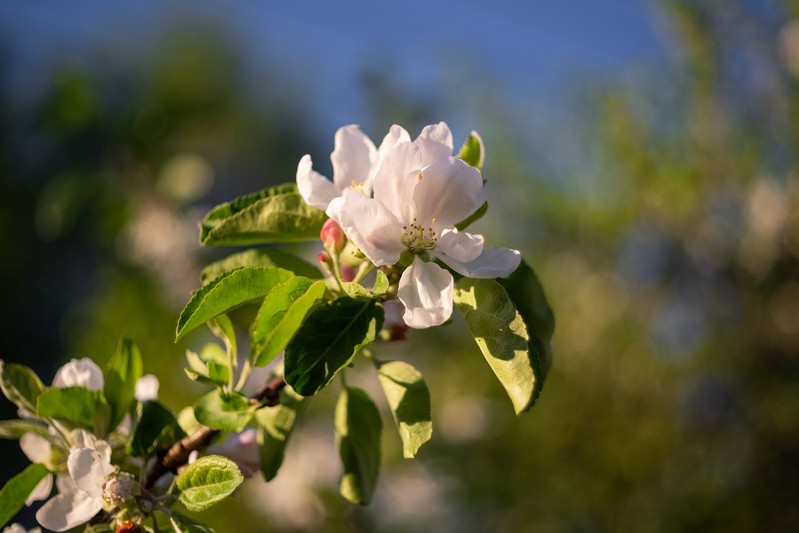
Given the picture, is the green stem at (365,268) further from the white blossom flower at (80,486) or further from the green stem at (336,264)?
the white blossom flower at (80,486)

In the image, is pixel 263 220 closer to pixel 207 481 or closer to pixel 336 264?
pixel 336 264

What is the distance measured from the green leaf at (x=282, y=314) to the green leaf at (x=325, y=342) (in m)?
0.01

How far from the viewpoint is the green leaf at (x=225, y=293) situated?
0.40m

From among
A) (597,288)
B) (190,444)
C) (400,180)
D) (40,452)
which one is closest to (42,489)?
(40,452)

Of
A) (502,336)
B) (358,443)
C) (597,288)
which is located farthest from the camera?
(597,288)

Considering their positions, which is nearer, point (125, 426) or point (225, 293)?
point (225, 293)

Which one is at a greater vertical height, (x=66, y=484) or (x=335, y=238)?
(x=335, y=238)

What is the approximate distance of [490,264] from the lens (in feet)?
1.35

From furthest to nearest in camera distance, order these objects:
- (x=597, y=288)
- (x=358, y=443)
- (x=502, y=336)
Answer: (x=597, y=288) → (x=358, y=443) → (x=502, y=336)

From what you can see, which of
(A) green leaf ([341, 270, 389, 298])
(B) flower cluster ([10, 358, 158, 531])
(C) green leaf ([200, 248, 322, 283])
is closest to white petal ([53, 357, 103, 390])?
(B) flower cluster ([10, 358, 158, 531])

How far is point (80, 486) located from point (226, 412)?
10 centimetres

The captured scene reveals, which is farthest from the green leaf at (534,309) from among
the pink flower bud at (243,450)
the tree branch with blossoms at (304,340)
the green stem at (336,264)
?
the pink flower bud at (243,450)

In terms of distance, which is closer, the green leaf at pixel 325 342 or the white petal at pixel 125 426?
the green leaf at pixel 325 342

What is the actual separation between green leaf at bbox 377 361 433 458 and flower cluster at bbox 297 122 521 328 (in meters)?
0.07
